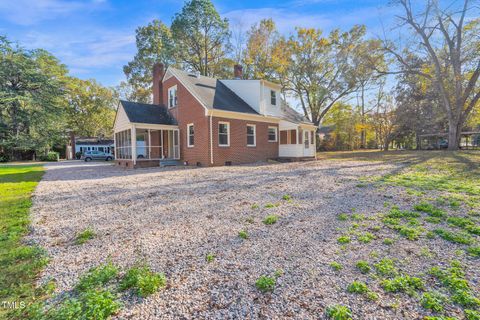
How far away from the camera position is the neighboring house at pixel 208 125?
1461 cm

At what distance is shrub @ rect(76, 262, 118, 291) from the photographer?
2.43m

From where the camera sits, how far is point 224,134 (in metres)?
14.9

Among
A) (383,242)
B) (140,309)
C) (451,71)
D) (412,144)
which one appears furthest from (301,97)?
(140,309)

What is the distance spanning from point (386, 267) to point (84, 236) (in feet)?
13.9

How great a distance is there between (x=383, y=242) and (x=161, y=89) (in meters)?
18.9

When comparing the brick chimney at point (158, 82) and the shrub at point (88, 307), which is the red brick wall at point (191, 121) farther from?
the shrub at point (88, 307)

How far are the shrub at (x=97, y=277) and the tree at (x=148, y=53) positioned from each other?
98.5 ft

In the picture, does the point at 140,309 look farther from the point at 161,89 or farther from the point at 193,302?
the point at 161,89

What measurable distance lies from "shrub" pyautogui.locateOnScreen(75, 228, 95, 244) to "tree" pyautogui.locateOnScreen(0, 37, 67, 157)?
3208cm

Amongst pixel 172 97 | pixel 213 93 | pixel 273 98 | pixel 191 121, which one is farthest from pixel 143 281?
pixel 273 98

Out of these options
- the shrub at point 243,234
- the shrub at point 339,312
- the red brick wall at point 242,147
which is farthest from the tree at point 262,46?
the shrub at point 339,312

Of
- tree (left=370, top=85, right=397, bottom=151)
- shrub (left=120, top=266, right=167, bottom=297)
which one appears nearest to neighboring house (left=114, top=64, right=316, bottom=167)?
shrub (left=120, top=266, right=167, bottom=297)

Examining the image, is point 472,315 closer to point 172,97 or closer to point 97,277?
point 97,277

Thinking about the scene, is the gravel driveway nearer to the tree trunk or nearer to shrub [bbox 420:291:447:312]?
shrub [bbox 420:291:447:312]
